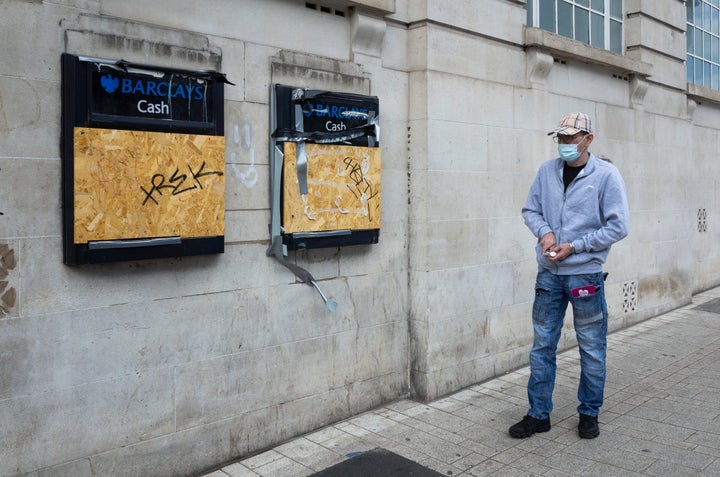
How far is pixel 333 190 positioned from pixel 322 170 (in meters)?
0.18

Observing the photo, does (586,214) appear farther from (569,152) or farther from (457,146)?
(457,146)

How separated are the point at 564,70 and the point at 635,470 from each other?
15.0 feet

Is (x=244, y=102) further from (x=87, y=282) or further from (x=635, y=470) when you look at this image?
(x=635, y=470)

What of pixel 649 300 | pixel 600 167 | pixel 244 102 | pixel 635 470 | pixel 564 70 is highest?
pixel 564 70

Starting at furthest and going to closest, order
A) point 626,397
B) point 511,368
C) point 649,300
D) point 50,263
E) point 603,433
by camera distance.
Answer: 1. point 649,300
2. point 511,368
3. point 626,397
4. point 603,433
5. point 50,263

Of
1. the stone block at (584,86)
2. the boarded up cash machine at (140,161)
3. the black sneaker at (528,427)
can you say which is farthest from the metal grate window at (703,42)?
the boarded up cash machine at (140,161)

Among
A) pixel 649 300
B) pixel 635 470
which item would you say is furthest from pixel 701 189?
pixel 635 470

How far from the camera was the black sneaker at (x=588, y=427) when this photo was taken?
472 cm

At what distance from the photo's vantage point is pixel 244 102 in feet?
14.8

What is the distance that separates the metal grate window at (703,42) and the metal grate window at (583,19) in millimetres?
2557

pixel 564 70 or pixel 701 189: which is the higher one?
pixel 564 70

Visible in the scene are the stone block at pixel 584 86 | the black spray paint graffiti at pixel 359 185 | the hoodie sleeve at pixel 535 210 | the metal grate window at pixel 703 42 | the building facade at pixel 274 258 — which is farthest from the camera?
the metal grate window at pixel 703 42

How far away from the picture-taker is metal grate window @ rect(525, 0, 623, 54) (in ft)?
23.8

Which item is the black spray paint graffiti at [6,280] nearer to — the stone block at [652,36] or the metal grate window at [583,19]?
the metal grate window at [583,19]
